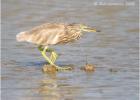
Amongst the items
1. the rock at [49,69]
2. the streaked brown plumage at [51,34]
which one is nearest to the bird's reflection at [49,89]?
the rock at [49,69]

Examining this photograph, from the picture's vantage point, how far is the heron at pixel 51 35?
424 inches

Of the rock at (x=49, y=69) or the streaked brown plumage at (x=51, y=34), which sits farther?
the streaked brown plumage at (x=51, y=34)

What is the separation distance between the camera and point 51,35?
35.6ft

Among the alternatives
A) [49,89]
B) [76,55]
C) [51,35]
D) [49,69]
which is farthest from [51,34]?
[49,89]

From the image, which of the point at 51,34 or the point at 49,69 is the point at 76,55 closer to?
the point at 51,34

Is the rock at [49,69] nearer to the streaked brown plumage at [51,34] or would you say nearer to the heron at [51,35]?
the heron at [51,35]

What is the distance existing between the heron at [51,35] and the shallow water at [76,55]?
0.94ft

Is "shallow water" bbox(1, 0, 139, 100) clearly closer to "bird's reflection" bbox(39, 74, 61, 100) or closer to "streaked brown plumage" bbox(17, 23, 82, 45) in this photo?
"bird's reflection" bbox(39, 74, 61, 100)

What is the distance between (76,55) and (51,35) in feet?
3.28

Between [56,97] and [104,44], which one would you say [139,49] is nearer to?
[104,44]

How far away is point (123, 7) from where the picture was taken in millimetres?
15688

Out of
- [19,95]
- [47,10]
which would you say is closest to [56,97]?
[19,95]

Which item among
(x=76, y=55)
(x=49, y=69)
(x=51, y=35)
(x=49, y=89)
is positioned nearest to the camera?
(x=49, y=89)

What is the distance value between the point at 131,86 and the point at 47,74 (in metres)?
1.47
